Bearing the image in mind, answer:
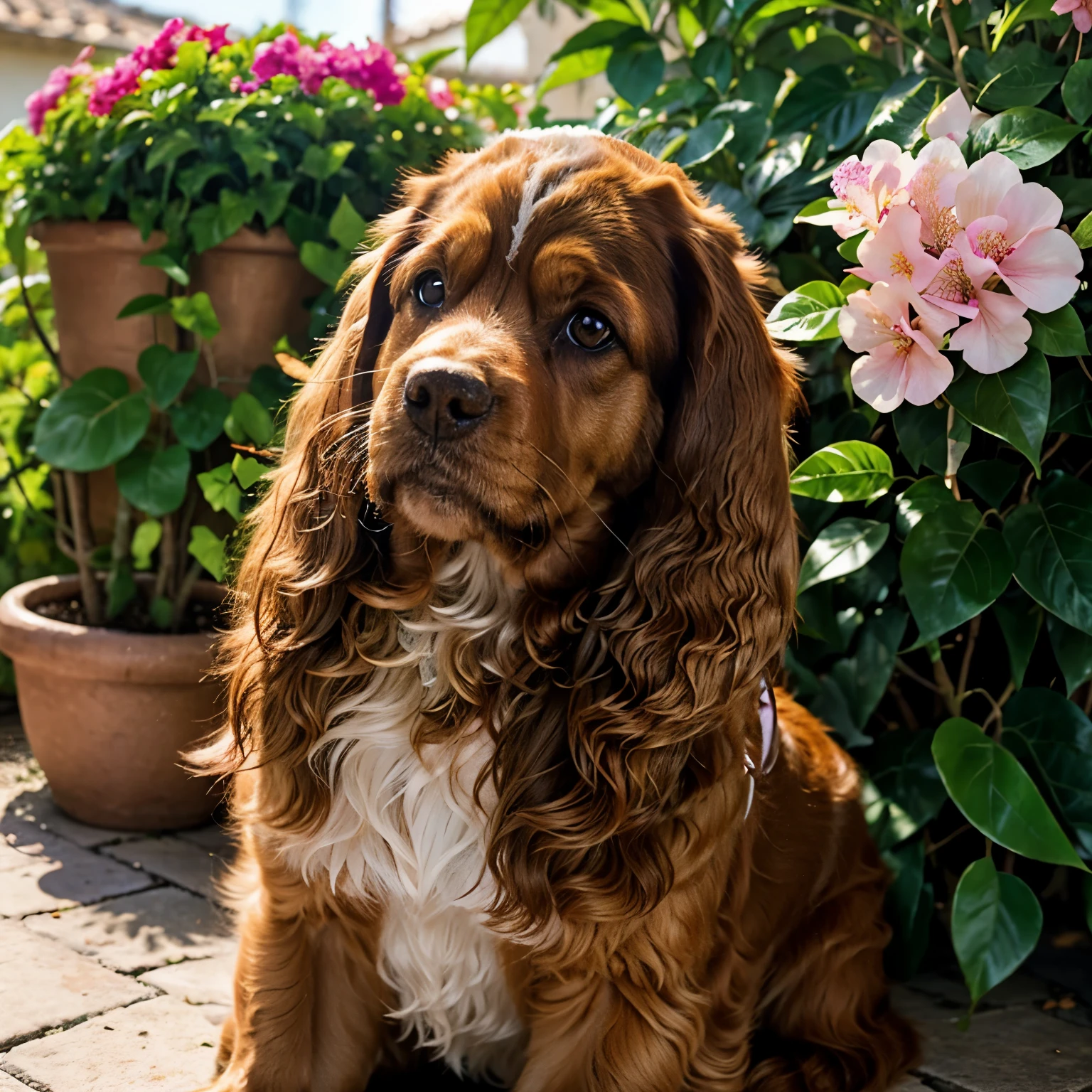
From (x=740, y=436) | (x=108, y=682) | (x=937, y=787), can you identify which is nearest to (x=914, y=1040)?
(x=937, y=787)

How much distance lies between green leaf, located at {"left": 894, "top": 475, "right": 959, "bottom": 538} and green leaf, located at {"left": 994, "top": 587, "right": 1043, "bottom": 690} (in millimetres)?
300

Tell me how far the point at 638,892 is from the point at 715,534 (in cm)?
61

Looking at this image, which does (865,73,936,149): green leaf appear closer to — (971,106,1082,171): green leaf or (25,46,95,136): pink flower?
(971,106,1082,171): green leaf

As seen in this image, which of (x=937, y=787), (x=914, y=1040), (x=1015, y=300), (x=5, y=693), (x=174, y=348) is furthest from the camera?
(x=5, y=693)

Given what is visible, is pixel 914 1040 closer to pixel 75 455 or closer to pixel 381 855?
pixel 381 855

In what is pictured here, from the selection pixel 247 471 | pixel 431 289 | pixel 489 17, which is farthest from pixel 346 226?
pixel 431 289

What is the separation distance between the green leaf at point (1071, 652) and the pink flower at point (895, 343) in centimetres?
68

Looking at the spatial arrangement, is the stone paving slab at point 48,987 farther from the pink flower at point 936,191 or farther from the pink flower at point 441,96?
the pink flower at point 441,96

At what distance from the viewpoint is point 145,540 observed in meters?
3.79

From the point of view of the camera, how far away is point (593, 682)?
208cm

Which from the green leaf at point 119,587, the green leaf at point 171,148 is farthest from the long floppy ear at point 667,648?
the green leaf at point 119,587

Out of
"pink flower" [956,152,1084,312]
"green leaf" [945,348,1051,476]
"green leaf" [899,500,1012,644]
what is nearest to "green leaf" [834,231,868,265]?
"pink flower" [956,152,1084,312]

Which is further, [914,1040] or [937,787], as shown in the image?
[937,787]

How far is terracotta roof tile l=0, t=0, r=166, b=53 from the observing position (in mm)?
18469
